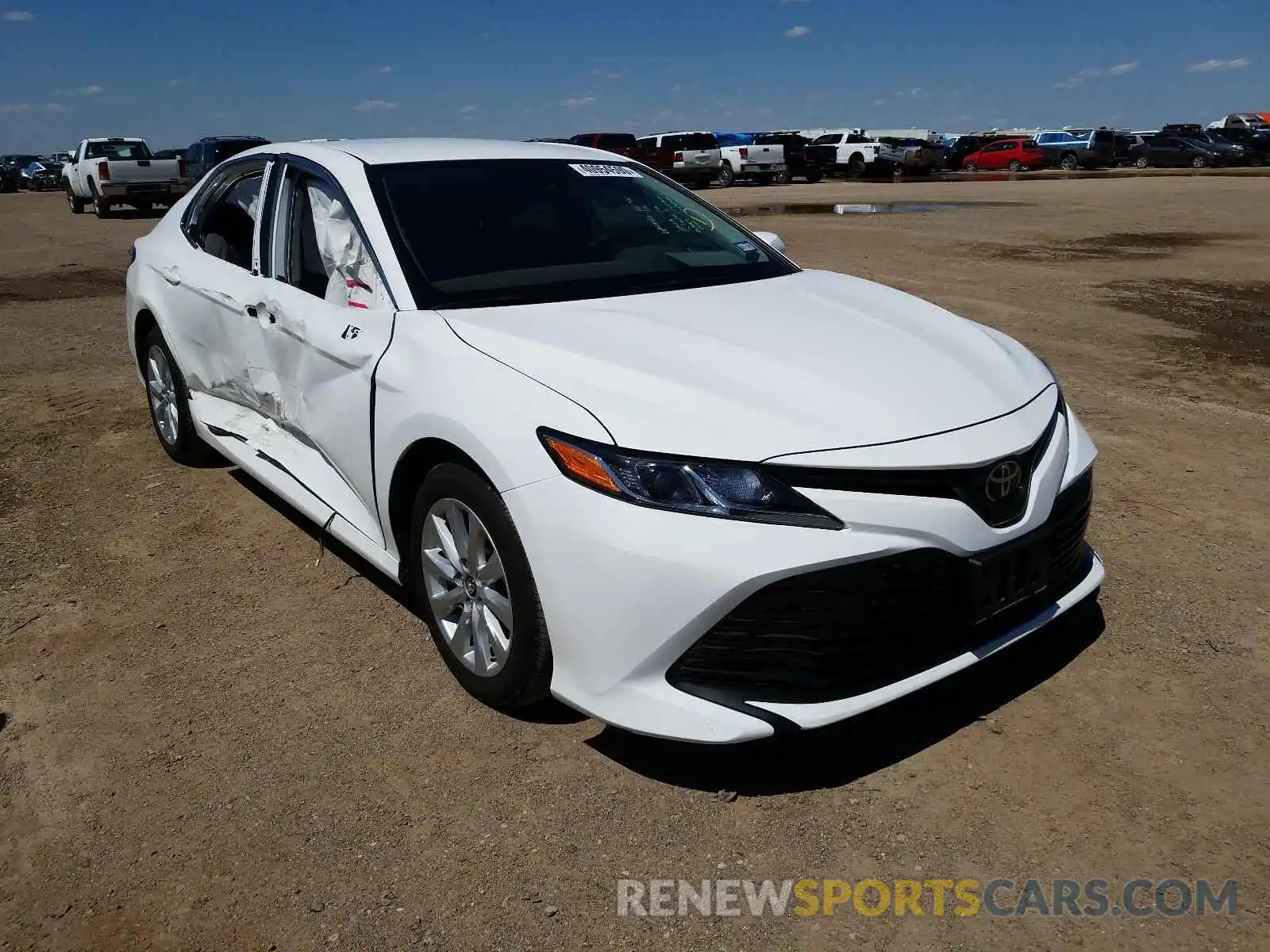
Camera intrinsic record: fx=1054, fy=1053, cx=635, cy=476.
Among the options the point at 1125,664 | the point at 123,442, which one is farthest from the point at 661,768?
the point at 123,442

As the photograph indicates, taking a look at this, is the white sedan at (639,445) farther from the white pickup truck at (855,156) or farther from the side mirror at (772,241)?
the white pickup truck at (855,156)

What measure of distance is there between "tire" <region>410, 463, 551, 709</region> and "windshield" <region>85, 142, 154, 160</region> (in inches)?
983

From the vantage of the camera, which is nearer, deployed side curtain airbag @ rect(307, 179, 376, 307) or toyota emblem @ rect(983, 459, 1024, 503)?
toyota emblem @ rect(983, 459, 1024, 503)

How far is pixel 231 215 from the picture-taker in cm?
465

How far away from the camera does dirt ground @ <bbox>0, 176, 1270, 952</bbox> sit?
241 centimetres

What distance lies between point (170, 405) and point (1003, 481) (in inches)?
166

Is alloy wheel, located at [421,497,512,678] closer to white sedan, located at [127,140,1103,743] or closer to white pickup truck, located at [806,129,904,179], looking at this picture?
white sedan, located at [127,140,1103,743]

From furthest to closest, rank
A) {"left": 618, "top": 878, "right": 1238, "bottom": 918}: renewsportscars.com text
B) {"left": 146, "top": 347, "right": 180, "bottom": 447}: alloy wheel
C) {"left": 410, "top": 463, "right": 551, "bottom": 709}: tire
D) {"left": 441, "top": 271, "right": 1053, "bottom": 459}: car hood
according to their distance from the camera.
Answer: {"left": 146, "top": 347, "right": 180, "bottom": 447}: alloy wheel < {"left": 410, "top": 463, "right": 551, "bottom": 709}: tire < {"left": 441, "top": 271, "right": 1053, "bottom": 459}: car hood < {"left": 618, "top": 878, "right": 1238, "bottom": 918}: renewsportscars.com text

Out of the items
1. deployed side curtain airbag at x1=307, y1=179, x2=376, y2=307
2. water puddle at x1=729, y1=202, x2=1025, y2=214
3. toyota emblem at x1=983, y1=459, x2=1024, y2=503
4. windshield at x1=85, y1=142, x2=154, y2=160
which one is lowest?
toyota emblem at x1=983, y1=459, x2=1024, y2=503

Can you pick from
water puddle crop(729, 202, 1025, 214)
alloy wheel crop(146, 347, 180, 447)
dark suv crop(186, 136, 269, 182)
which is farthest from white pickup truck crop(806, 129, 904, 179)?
alloy wheel crop(146, 347, 180, 447)

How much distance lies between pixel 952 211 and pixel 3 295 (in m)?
15.8

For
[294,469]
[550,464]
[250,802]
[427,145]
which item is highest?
[427,145]

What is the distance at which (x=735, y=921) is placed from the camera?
235 cm

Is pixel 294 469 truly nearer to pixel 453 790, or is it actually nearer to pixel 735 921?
pixel 453 790
